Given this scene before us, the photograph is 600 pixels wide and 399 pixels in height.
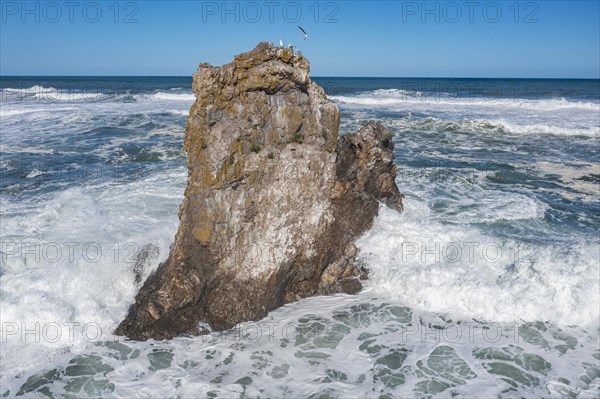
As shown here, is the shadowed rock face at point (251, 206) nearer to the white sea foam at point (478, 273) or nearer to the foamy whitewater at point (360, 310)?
the foamy whitewater at point (360, 310)

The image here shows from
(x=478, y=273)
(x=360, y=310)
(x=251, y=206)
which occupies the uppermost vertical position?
(x=251, y=206)

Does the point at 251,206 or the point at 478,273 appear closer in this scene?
the point at 251,206

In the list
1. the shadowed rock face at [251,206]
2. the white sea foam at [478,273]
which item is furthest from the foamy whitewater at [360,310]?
the shadowed rock face at [251,206]

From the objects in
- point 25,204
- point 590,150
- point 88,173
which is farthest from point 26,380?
point 590,150

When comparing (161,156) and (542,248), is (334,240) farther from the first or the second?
(161,156)

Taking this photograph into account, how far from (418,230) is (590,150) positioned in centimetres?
1511

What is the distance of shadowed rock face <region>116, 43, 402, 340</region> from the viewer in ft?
21.1

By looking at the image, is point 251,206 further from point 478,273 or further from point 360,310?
point 478,273

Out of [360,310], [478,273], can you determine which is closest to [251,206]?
[360,310]

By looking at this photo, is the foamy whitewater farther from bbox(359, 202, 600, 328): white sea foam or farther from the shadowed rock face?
the shadowed rock face

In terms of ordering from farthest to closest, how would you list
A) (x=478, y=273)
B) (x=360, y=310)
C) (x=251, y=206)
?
1. (x=478, y=273)
2. (x=360, y=310)
3. (x=251, y=206)

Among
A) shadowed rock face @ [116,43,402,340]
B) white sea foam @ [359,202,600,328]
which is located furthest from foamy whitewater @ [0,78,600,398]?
shadowed rock face @ [116,43,402,340]

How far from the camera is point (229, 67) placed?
21.7ft

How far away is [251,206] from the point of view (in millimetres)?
6688
